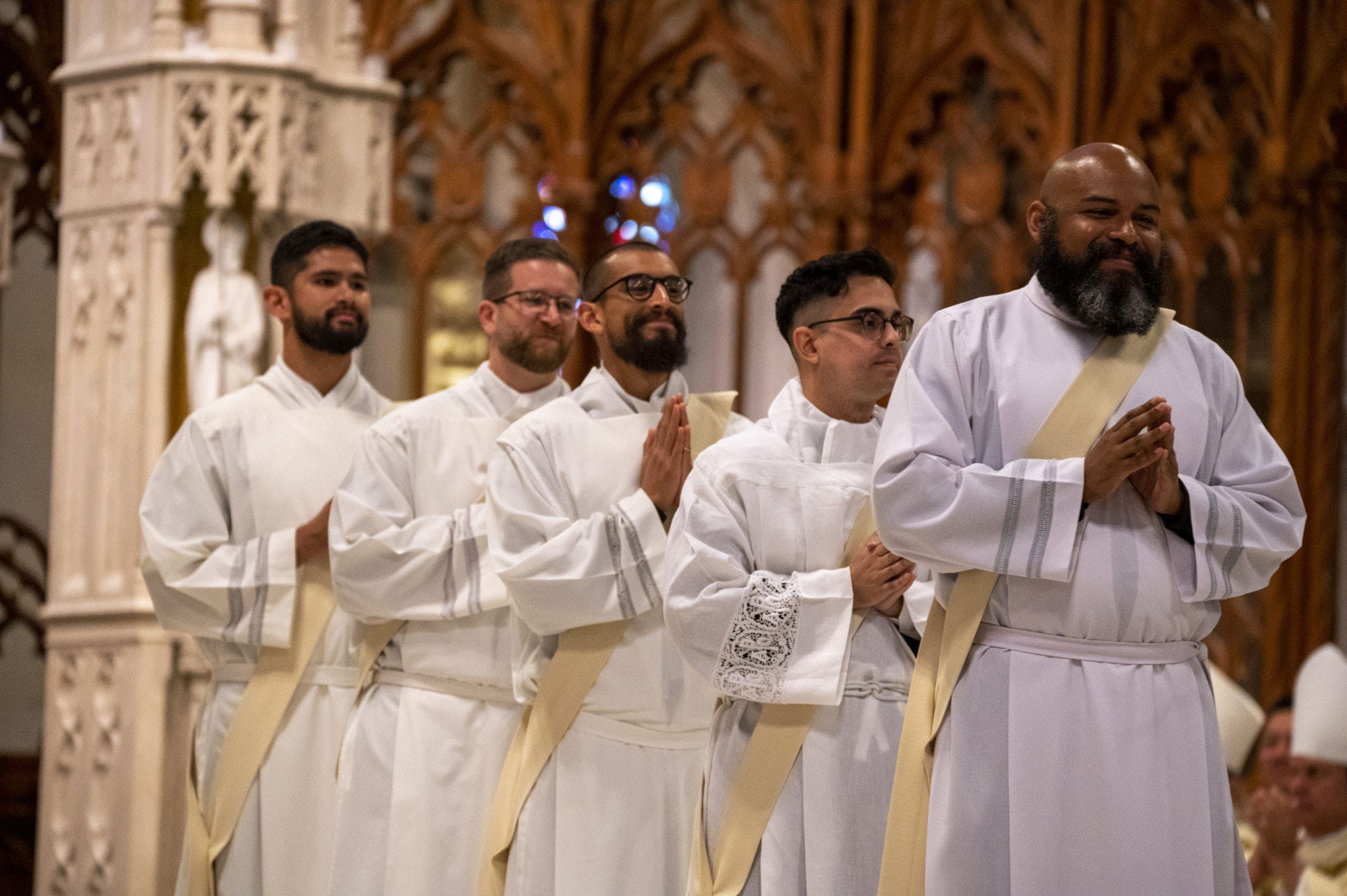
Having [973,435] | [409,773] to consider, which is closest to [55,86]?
[409,773]

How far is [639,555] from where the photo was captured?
4.81m

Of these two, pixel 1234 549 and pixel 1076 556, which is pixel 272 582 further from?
pixel 1234 549

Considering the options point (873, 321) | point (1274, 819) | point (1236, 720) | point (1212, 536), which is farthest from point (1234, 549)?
point (1236, 720)

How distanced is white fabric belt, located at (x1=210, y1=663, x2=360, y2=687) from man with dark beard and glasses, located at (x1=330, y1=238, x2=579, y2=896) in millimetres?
382

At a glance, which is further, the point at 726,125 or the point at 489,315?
the point at 726,125

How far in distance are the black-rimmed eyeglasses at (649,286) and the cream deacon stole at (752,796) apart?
1.01 meters

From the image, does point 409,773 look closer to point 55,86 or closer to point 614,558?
point 614,558

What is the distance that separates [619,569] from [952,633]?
3.80ft

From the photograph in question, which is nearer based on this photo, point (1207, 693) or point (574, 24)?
point (1207, 693)

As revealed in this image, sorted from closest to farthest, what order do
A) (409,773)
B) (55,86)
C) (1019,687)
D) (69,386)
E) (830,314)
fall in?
(1019,687) < (830,314) < (409,773) < (69,386) < (55,86)

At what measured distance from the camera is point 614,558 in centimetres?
481

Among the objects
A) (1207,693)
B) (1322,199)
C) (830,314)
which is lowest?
(1207,693)

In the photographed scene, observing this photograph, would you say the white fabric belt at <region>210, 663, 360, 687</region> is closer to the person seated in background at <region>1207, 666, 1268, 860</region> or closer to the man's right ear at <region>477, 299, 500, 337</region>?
the man's right ear at <region>477, 299, 500, 337</region>

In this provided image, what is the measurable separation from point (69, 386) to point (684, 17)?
2985 millimetres
